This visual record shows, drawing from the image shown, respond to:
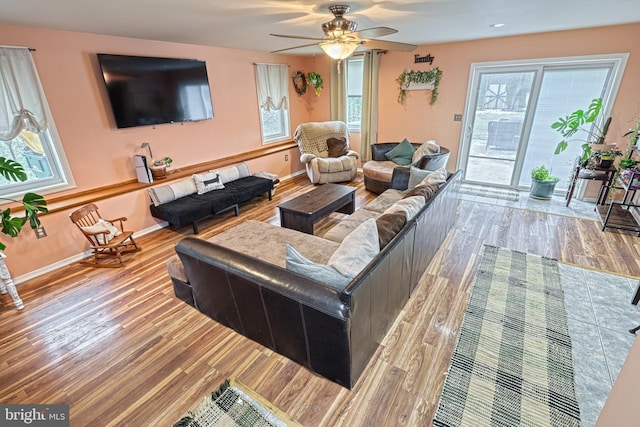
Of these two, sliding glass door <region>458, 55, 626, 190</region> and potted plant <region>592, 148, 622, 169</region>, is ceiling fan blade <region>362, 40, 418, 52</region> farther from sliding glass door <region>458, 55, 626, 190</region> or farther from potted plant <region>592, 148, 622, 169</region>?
potted plant <region>592, 148, 622, 169</region>

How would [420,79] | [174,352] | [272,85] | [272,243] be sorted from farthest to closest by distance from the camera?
1. [272,85]
2. [420,79]
3. [272,243]
4. [174,352]

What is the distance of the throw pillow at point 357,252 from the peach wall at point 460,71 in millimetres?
4173

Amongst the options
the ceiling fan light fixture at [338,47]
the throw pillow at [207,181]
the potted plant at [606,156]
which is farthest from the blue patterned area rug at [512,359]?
the throw pillow at [207,181]

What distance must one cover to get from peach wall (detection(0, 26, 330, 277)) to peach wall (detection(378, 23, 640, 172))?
2.61 m

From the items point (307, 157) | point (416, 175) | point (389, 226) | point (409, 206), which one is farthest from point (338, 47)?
point (307, 157)

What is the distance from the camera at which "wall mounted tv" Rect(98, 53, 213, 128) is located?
11.4 ft

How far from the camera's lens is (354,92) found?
6.11m

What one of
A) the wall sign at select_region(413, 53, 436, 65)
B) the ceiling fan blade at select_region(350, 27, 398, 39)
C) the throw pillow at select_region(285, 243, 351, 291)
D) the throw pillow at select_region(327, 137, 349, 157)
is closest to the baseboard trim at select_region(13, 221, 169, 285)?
the throw pillow at select_region(285, 243, 351, 291)

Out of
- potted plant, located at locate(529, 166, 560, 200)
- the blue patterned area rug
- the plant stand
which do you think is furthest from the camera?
potted plant, located at locate(529, 166, 560, 200)

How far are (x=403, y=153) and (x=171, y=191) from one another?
3.70 meters

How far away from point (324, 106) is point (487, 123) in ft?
10.7

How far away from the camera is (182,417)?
1.70 m

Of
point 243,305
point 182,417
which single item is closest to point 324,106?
point 243,305

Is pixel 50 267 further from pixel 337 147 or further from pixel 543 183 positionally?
pixel 543 183
